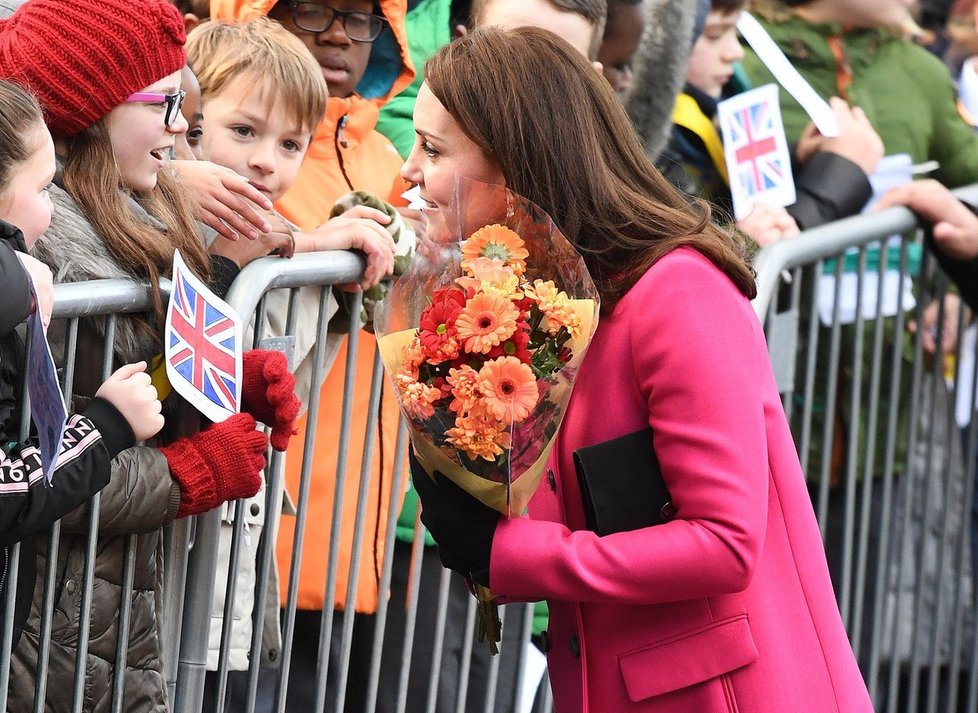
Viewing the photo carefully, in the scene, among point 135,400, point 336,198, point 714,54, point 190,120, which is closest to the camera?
point 135,400

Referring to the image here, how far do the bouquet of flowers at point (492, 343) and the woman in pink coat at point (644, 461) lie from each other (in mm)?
114

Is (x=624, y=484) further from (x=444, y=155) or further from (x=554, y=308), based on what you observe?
(x=444, y=155)

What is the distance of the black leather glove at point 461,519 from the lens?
2.72 m

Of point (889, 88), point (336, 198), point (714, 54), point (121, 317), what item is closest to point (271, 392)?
point (121, 317)

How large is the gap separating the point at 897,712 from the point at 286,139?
2868 mm

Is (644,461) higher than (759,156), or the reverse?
(644,461)

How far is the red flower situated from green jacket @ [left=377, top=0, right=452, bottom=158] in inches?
80.8

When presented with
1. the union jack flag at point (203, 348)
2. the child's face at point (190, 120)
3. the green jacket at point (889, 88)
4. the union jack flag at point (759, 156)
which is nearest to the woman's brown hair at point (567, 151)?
the union jack flag at point (203, 348)

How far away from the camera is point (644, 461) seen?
2719 mm

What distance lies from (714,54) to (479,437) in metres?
3.27

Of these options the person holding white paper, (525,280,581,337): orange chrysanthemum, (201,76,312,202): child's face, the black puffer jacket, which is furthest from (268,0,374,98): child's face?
(525,280,581,337): orange chrysanthemum

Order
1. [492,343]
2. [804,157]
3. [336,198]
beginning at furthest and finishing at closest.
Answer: [804,157] → [336,198] → [492,343]

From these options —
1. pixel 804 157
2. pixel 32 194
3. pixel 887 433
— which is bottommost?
pixel 887 433

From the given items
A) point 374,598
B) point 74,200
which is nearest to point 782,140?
point 374,598
